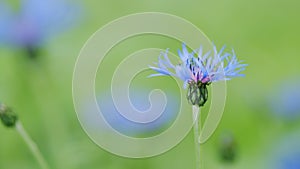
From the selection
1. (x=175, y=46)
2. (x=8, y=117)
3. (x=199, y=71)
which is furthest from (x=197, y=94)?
(x=175, y=46)

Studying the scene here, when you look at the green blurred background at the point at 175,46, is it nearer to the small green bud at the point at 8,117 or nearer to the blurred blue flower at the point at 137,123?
the blurred blue flower at the point at 137,123

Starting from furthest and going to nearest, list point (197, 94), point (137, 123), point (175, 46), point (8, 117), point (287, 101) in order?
point (175, 46)
point (287, 101)
point (137, 123)
point (8, 117)
point (197, 94)

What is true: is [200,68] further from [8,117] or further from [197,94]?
[8,117]

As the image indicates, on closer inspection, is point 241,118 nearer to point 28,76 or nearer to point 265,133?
point 265,133

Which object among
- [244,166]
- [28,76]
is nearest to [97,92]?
[28,76]

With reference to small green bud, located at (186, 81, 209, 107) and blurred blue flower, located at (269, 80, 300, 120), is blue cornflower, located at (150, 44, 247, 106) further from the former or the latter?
blurred blue flower, located at (269, 80, 300, 120)

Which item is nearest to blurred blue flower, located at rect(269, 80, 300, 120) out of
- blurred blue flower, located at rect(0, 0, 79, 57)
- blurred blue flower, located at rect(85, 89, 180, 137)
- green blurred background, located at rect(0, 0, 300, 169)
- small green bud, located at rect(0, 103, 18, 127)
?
green blurred background, located at rect(0, 0, 300, 169)
